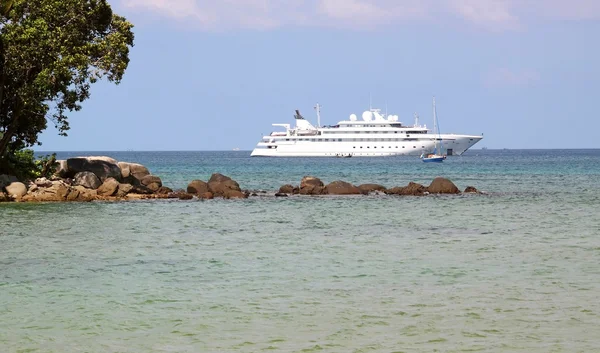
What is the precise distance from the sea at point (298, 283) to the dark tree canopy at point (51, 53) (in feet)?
21.2

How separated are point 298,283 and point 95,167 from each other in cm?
2590

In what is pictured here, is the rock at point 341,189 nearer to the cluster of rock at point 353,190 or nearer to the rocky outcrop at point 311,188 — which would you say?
the cluster of rock at point 353,190

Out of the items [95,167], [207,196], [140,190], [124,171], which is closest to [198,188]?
[207,196]

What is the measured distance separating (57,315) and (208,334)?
2.71 m

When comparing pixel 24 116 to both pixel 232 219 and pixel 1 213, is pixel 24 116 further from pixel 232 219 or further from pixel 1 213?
pixel 232 219

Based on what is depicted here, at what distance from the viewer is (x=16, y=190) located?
35.0 metres

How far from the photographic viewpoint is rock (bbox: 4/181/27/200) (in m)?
34.9

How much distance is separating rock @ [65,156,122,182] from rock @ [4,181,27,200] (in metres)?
4.65

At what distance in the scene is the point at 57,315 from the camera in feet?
43.9

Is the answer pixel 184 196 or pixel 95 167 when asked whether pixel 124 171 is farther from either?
pixel 184 196

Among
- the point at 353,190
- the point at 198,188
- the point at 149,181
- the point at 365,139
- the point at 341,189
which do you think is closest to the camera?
the point at 198,188

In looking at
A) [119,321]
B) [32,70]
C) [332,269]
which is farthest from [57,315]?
[32,70]

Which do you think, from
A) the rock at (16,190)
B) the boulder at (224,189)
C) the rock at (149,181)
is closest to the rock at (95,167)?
the rock at (149,181)

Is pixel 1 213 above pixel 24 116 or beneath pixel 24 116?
beneath
